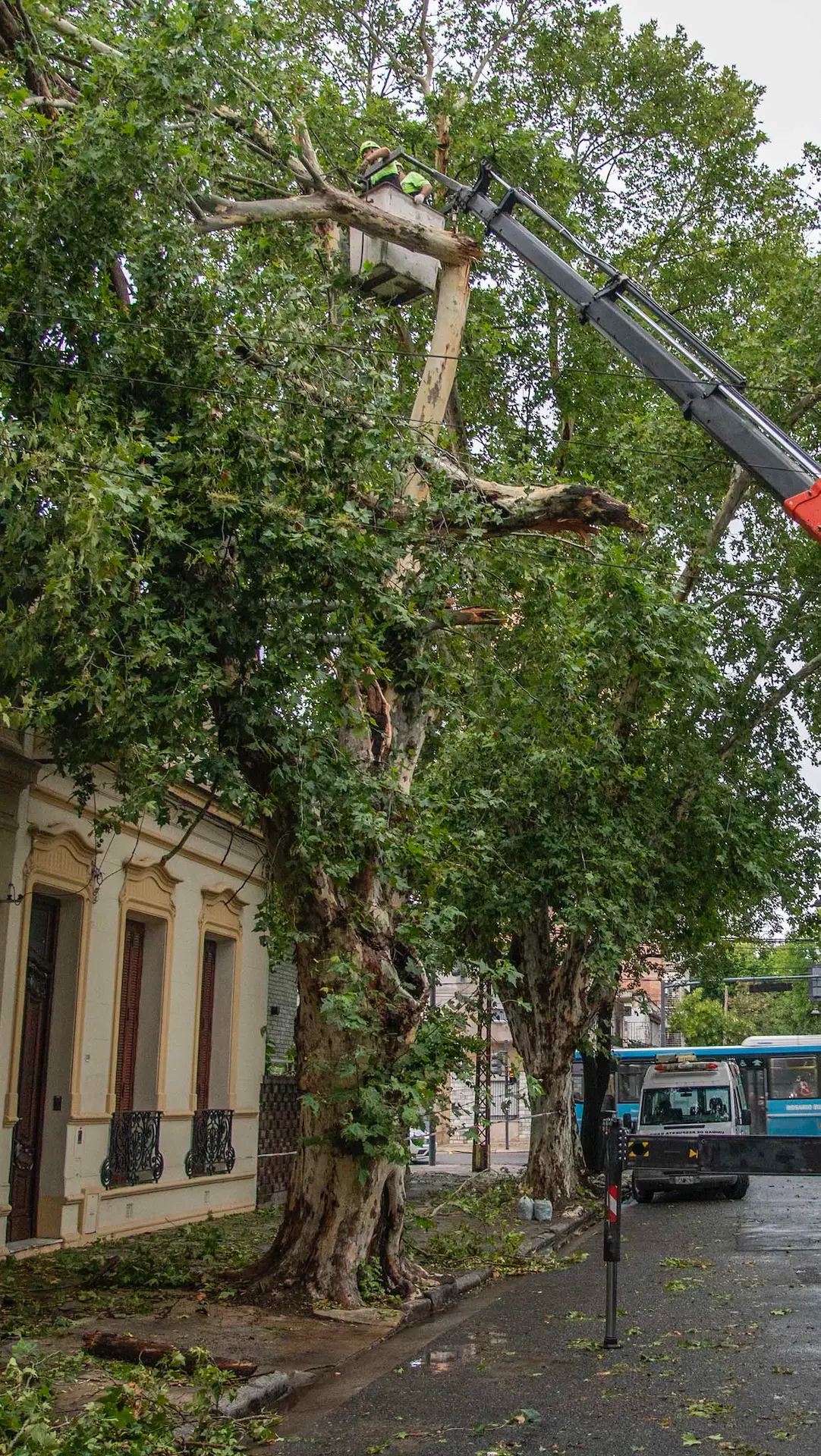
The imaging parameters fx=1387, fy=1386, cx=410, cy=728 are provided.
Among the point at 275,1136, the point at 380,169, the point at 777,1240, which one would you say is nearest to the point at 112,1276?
the point at 777,1240

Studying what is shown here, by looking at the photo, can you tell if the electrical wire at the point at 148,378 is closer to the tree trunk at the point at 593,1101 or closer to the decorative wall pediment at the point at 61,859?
the decorative wall pediment at the point at 61,859

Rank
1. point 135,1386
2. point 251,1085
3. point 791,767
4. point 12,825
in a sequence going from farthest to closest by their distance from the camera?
point 791,767 → point 251,1085 → point 12,825 → point 135,1386

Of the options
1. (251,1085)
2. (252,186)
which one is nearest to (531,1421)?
(252,186)

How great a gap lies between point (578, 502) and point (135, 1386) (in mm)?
7773

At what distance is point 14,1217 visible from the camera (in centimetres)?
1320

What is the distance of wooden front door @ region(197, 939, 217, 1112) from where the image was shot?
18422mm

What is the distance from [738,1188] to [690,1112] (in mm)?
1519

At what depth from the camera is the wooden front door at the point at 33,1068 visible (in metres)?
13.3

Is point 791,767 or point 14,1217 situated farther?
point 791,767

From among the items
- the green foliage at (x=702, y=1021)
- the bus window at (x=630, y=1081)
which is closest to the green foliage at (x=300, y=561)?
the bus window at (x=630, y=1081)

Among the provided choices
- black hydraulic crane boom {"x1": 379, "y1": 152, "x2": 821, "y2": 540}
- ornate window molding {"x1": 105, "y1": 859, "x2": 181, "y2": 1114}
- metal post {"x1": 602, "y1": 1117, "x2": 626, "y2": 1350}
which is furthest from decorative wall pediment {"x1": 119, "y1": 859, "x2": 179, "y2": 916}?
black hydraulic crane boom {"x1": 379, "y1": 152, "x2": 821, "y2": 540}

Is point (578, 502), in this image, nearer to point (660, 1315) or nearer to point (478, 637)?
point (478, 637)

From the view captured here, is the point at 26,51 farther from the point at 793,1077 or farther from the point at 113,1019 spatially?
the point at 793,1077

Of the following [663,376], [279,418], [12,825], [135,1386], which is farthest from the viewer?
[12,825]
